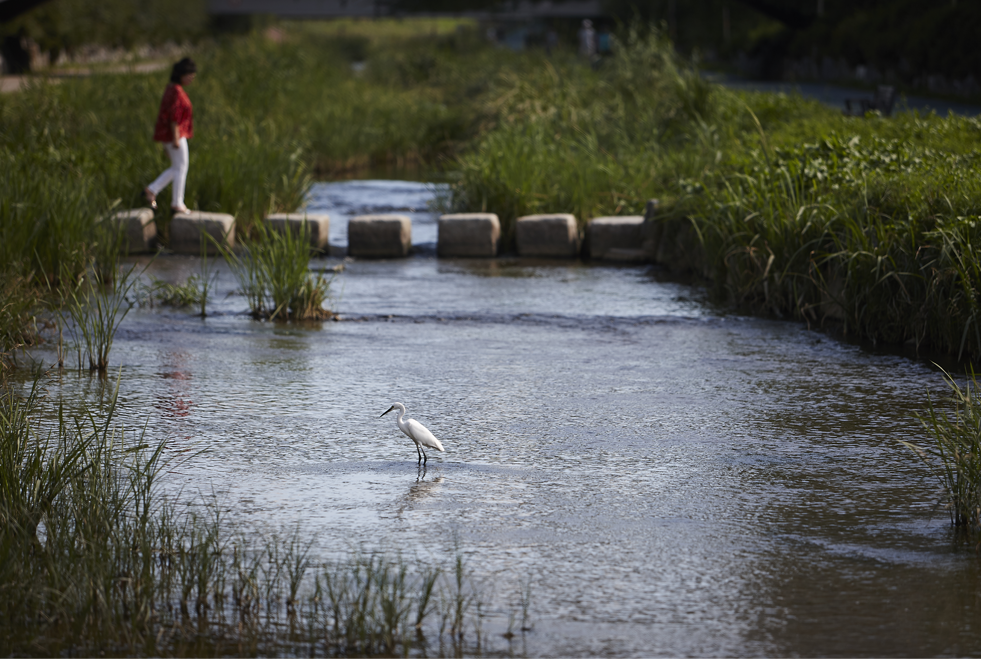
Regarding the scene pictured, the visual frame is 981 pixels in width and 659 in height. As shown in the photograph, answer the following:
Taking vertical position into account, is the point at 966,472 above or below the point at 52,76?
below

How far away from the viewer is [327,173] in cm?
2161

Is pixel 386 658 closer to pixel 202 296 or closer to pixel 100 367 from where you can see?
pixel 100 367

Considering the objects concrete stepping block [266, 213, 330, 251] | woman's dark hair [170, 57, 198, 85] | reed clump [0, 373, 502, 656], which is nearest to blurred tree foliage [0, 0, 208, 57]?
woman's dark hair [170, 57, 198, 85]

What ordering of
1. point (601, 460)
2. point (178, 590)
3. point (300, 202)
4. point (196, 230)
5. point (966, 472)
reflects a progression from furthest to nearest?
1. point (300, 202)
2. point (196, 230)
3. point (601, 460)
4. point (966, 472)
5. point (178, 590)

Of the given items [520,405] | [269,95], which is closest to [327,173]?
[269,95]

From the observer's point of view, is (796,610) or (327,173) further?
(327,173)

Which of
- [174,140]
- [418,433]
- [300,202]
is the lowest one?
[418,433]

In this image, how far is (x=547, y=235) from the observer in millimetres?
12953

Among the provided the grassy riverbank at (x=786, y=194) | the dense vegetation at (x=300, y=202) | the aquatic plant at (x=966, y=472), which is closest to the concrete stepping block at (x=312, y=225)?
the dense vegetation at (x=300, y=202)

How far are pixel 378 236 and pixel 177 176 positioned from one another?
223 centimetres

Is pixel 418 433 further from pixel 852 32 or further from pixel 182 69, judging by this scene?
pixel 852 32

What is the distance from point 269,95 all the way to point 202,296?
39.4ft

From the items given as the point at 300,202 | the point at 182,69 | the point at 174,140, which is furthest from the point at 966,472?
the point at 182,69

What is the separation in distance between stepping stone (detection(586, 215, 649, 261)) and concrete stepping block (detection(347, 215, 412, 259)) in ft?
6.60
